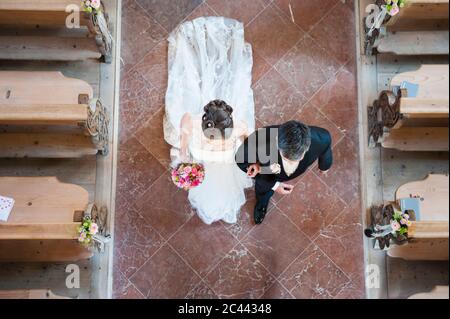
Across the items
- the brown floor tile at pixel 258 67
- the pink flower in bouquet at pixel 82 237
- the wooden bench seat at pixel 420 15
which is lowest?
the pink flower in bouquet at pixel 82 237

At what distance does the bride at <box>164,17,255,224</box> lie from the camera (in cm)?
395

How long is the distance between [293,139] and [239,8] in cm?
224

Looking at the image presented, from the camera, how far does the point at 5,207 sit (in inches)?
144

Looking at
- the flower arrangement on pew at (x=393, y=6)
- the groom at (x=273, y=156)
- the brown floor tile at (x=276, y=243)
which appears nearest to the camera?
the groom at (x=273, y=156)

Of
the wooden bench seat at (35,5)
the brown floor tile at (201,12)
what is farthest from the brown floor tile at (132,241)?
the brown floor tile at (201,12)

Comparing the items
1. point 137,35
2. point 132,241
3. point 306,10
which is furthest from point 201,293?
point 306,10

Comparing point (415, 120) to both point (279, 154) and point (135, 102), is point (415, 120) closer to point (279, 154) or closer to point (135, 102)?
point (279, 154)

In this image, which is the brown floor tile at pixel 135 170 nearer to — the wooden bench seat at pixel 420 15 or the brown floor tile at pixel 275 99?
the brown floor tile at pixel 275 99

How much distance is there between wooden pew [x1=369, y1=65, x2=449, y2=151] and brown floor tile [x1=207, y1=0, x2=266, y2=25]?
1.49 meters

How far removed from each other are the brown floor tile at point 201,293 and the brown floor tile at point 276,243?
51 cm

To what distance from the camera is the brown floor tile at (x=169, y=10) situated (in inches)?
181

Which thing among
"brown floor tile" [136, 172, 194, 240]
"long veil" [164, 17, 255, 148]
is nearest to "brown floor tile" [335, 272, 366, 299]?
"brown floor tile" [136, 172, 194, 240]

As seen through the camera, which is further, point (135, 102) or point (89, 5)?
point (135, 102)

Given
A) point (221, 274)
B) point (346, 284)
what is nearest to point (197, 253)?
point (221, 274)
